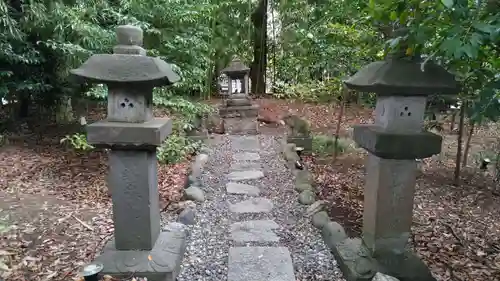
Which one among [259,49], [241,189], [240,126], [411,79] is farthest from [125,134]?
[259,49]

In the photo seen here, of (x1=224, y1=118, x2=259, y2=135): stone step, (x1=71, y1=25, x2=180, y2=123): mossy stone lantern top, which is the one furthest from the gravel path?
(x1=224, y1=118, x2=259, y2=135): stone step

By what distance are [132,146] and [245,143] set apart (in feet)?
15.3

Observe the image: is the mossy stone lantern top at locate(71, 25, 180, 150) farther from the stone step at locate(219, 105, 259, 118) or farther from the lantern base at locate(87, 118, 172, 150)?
the stone step at locate(219, 105, 259, 118)

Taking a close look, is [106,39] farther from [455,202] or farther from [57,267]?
[455,202]

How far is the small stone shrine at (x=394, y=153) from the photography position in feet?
8.07

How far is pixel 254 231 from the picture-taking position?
351cm

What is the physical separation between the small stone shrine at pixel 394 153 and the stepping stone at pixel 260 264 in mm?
442

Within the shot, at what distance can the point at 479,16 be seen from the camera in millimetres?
1851

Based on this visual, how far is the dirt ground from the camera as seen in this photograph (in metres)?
3.10

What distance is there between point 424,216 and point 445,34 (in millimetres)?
3011

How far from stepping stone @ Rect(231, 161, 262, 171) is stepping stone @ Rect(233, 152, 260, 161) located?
202mm

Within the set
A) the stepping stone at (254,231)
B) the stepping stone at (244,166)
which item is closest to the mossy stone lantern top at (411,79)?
the stepping stone at (254,231)

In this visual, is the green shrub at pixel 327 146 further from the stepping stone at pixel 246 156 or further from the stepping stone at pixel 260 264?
the stepping stone at pixel 260 264

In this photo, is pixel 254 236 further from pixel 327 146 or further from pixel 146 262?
pixel 327 146
